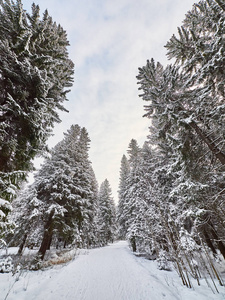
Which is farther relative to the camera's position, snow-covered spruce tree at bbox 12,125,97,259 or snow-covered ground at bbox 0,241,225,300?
snow-covered spruce tree at bbox 12,125,97,259

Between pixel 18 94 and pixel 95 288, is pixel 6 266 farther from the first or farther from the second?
pixel 18 94

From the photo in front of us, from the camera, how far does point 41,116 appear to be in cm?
521

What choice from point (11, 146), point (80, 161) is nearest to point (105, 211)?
point (80, 161)

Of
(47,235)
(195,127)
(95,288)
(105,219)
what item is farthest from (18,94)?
(105,219)

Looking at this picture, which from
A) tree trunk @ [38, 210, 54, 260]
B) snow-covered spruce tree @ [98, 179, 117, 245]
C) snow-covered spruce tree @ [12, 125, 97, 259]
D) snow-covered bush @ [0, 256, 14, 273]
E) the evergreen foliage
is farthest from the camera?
snow-covered spruce tree @ [98, 179, 117, 245]

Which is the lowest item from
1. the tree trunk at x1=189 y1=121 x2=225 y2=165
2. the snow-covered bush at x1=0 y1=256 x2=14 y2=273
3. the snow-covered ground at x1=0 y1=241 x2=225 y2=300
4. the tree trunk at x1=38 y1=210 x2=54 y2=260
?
the snow-covered ground at x1=0 y1=241 x2=225 y2=300

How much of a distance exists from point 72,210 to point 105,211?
17.3 metres

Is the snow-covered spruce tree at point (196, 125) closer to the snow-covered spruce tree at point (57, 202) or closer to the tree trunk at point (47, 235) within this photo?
the snow-covered spruce tree at point (57, 202)

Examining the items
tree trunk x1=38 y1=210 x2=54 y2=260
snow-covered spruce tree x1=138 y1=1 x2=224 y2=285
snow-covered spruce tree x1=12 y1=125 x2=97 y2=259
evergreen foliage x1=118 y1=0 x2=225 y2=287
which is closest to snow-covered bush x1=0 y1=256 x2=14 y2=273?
snow-covered spruce tree x1=12 y1=125 x2=97 y2=259

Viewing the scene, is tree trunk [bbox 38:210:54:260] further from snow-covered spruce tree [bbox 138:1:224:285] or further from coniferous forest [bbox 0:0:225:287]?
snow-covered spruce tree [bbox 138:1:224:285]

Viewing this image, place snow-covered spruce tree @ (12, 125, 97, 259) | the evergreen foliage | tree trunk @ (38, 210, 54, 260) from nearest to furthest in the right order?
the evergreen foliage
tree trunk @ (38, 210, 54, 260)
snow-covered spruce tree @ (12, 125, 97, 259)

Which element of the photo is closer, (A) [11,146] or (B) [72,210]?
(A) [11,146]

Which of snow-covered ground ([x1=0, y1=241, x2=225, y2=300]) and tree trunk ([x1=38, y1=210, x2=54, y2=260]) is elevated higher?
tree trunk ([x1=38, y1=210, x2=54, y2=260])

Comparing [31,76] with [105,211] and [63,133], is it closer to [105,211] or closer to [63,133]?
[63,133]
